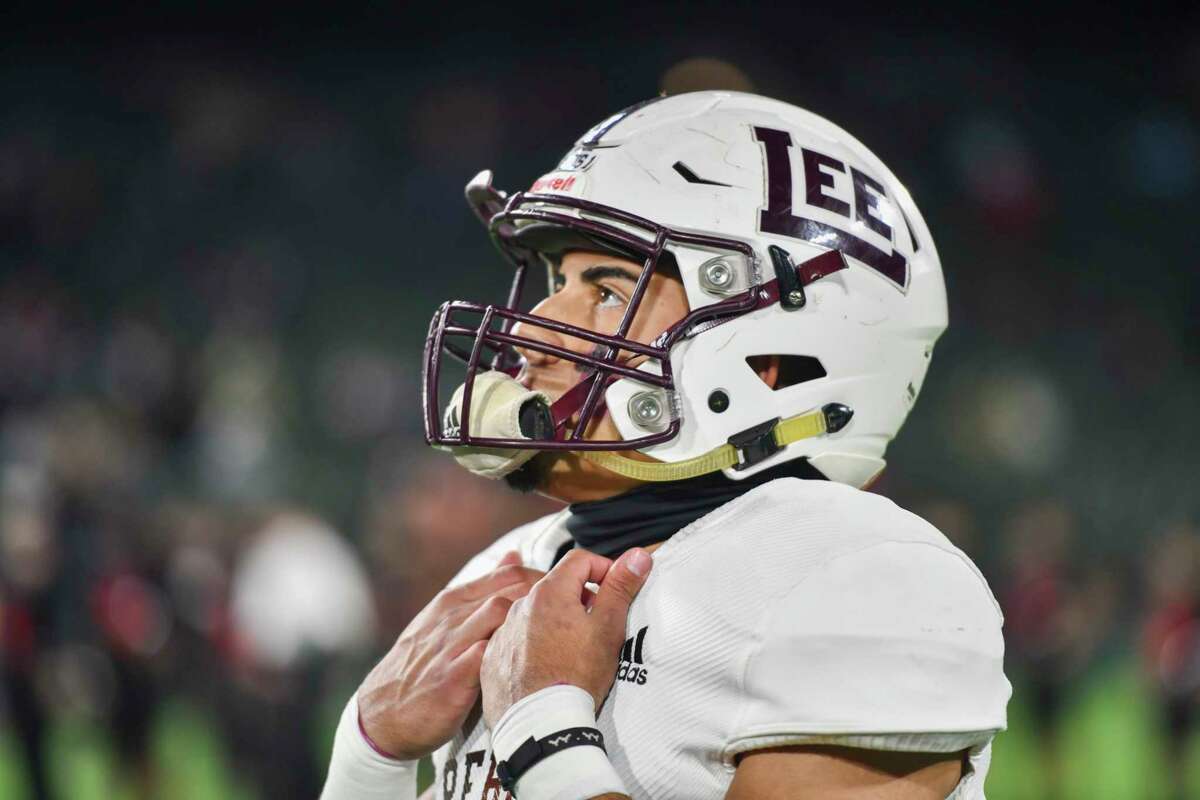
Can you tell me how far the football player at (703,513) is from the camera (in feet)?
4.12

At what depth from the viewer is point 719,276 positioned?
5.04ft

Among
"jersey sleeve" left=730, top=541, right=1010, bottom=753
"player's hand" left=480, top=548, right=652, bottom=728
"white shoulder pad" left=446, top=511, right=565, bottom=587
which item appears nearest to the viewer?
"jersey sleeve" left=730, top=541, right=1010, bottom=753

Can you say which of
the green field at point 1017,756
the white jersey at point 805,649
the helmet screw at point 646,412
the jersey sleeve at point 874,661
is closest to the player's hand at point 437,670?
the white jersey at point 805,649

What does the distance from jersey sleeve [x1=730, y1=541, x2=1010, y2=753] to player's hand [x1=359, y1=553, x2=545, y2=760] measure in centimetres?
36

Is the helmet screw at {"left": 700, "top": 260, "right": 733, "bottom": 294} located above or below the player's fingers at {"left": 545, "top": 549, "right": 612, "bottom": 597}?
above

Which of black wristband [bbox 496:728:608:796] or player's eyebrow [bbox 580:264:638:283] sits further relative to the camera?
player's eyebrow [bbox 580:264:638:283]

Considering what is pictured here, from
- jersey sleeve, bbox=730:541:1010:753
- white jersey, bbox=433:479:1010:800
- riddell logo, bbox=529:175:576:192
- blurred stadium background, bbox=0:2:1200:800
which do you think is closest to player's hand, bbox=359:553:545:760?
white jersey, bbox=433:479:1010:800

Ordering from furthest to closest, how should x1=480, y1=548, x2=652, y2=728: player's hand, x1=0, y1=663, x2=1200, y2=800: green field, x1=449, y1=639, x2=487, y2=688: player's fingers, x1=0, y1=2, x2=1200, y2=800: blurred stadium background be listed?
x1=0, y1=2, x2=1200, y2=800: blurred stadium background, x1=0, y1=663, x2=1200, y2=800: green field, x1=449, y1=639, x2=487, y2=688: player's fingers, x1=480, y1=548, x2=652, y2=728: player's hand

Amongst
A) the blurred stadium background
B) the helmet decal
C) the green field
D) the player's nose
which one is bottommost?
the green field

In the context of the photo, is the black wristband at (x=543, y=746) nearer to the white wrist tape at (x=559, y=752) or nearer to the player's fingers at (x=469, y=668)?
the white wrist tape at (x=559, y=752)

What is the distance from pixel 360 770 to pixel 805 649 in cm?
64

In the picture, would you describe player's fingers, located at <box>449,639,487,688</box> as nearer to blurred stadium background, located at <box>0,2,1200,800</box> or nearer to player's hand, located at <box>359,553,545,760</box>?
player's hand, located at <box>359,553,545,760</box>

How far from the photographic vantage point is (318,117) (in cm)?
818

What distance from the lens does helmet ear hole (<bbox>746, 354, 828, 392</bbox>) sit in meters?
1.56
